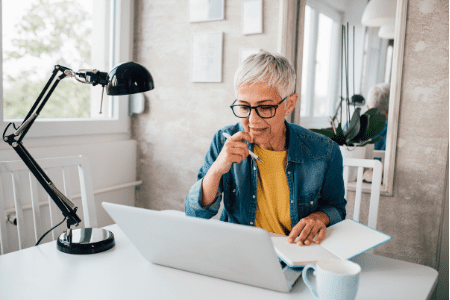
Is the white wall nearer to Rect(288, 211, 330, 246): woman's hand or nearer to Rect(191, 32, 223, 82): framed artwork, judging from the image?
Rect(191, 32, 223, 82): framed artwork

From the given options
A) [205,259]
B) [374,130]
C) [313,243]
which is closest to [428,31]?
[374,130]

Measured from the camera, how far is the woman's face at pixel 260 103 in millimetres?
1165

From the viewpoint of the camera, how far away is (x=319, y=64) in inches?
80.1

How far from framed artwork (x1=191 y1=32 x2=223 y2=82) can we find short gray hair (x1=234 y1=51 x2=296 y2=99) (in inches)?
43.1

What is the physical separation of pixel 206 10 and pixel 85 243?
5.61 ft

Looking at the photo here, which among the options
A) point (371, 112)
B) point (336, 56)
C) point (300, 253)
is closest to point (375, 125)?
point (371, 112)

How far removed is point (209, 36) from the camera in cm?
228

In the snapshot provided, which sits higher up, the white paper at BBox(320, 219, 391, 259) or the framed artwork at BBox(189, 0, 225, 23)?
the framed artwork at BBox(189, 0, 225, 23)

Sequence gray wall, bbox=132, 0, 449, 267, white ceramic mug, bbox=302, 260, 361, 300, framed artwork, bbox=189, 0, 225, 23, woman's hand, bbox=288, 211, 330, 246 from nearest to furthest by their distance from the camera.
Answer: white ceramic mug, bbox=302, 260, 361, 300 < woman's hand, bbox=288, 211, 330, 246 < gray wall, bbox=132, 0, 449, 267 < framed artwork, bbox=189, 0, 225, 23

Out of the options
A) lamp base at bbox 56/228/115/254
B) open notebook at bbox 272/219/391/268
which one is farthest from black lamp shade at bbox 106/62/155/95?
open notebook at bbox 272/219/391/268

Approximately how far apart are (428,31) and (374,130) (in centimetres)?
52

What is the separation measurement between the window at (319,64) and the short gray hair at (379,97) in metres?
0.19

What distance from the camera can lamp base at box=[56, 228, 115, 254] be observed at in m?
1.02

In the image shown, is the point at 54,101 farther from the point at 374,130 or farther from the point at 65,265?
the point at 374,130
